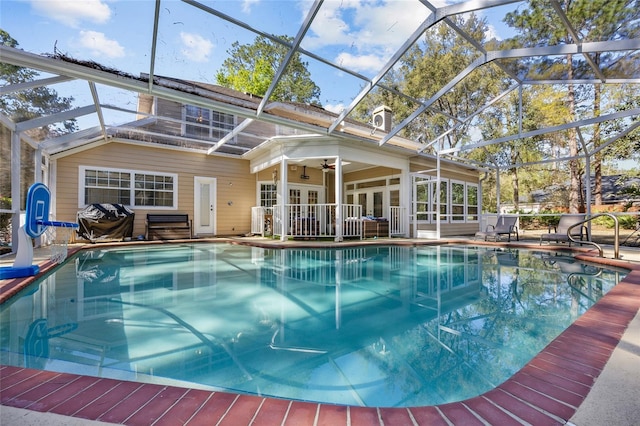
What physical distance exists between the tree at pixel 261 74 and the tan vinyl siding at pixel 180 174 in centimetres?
1022

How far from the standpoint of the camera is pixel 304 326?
9.09 feet

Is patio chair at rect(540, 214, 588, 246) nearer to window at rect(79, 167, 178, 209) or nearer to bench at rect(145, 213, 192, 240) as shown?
bench at rect(145, 213, 192, 240)

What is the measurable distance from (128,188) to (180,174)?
65.6 inches

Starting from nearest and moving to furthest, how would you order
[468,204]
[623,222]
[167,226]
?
[167,226], [468,204], [623,222]

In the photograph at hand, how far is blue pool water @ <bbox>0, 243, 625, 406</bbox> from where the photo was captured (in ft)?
6.10

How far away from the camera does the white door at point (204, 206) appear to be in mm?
10961

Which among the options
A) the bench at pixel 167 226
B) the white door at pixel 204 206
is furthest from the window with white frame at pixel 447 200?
the bench at pixel 167 226

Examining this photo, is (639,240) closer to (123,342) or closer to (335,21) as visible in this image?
(335,21)

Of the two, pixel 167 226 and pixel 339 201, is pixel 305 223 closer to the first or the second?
pixel 339 201

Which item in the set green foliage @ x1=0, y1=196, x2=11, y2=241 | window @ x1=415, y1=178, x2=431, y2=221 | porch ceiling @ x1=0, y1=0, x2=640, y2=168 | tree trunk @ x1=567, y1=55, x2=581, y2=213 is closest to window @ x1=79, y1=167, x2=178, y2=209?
porch ceiling @ x1=0, y1=0, x2=640, y2=168

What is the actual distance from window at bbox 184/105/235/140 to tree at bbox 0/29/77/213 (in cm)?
441

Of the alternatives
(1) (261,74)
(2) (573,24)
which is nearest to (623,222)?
(2) (573,24)

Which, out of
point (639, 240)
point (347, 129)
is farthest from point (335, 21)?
point (639, 240)

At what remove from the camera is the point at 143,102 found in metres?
11.5
